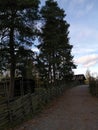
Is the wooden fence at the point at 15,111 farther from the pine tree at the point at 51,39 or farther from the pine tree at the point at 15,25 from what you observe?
the pine tree at the point at 51,39

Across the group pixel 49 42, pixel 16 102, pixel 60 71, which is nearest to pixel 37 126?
pixel 16 102

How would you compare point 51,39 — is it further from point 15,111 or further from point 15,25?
Answer: point 15,111

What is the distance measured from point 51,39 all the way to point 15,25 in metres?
12.6

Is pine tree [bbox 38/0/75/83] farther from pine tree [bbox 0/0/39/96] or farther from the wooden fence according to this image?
the wooden fence

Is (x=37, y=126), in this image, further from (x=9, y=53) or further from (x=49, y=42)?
(x=49, y=42)

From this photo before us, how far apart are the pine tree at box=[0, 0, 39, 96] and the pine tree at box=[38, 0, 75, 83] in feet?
28.9

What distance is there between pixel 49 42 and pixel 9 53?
38.3 ft

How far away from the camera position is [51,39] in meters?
39.0

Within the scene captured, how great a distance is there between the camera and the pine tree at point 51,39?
129 ft

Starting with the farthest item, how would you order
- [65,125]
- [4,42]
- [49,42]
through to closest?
[49,42] → [4,42] → [65,125]

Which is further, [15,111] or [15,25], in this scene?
[15,25]

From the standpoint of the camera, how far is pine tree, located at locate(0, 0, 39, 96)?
1044 inches

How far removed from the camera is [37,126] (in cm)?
1178

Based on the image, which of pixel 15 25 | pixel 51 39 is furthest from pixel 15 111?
pixel 51 39
